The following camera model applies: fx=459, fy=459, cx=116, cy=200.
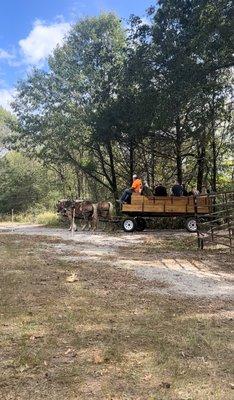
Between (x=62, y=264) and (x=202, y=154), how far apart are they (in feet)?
52.1

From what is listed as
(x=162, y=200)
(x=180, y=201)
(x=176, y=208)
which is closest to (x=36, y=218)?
(x=162, y=200)

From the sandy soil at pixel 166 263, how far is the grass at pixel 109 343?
1.82 feet

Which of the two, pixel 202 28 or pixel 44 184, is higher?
pixel 202 28

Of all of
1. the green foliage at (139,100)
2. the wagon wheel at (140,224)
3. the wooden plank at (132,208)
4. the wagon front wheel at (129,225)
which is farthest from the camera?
the wagon wheel at (140,224)

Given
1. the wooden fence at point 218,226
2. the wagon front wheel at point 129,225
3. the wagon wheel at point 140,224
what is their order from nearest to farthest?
the wooden fence at point 218,226 < the wagon front wheel at point 129,225 < the wagon wheel at point 140,224

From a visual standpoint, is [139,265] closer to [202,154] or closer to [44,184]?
[202,154]

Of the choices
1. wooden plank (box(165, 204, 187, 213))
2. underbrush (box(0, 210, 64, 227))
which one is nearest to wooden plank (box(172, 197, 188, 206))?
wooden plank (box(165, 204, 187, 213))

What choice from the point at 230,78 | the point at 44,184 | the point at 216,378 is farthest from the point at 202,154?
the point at 216,378

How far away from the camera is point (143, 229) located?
810 inches

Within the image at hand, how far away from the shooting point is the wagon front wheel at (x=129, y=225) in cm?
1978

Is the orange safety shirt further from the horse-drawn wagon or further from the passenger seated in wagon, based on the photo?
the passenger seated in wagon

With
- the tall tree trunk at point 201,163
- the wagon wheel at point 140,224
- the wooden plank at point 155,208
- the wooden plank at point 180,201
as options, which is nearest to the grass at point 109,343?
the wooden plank at point 155,208

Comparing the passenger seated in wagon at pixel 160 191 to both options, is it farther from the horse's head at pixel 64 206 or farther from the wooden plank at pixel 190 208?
the horse's head at pixel 64 206

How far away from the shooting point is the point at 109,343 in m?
5.00
